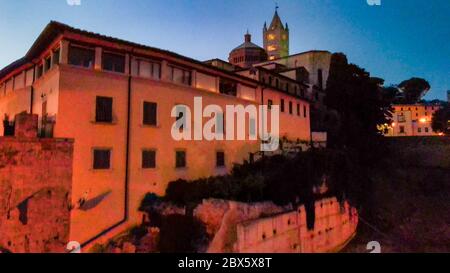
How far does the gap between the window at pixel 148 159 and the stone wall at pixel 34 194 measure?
12.0 feet

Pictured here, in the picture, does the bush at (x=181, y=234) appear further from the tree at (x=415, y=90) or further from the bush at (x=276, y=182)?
the tree at (x=415, y=90)

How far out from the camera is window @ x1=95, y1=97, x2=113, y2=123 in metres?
14.7

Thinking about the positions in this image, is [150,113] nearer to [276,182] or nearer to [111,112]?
[111,112]

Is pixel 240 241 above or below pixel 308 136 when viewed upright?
below

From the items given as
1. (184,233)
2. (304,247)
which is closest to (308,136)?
(304,247)

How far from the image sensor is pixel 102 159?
1462 cm

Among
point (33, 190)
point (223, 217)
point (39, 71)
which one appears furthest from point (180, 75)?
point (33, 190)

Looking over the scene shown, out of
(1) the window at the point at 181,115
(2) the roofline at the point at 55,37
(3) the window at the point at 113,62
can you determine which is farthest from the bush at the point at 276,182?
(2) the roofline at the point at 55,37

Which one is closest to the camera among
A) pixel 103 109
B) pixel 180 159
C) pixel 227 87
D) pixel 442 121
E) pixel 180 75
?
pixel 103 109

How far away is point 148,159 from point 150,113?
251 centimetres

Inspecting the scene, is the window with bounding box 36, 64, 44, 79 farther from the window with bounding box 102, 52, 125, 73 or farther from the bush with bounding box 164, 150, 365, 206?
the bush with bounding box 164, 150, 365, 206

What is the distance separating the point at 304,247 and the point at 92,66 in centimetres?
1493

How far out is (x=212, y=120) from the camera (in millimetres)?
19922
